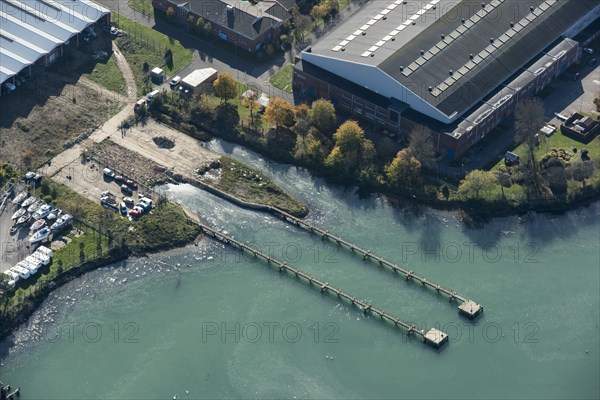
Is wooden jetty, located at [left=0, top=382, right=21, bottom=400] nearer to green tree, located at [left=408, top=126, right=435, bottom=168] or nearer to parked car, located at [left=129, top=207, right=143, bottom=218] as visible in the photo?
parked car, located at [left=129, top=207, right=143, bottom=218]

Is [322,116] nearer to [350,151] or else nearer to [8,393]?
[350,151]

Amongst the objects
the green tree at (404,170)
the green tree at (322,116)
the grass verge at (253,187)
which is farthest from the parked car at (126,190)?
the green tree at (404,170)

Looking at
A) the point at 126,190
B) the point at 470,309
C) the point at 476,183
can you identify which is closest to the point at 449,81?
the point at 476,183

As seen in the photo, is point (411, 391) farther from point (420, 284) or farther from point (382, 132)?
point (382, 132)

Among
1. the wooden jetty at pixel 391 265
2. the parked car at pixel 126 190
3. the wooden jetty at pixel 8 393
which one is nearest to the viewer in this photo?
the wooden jetty at pixel 8 393

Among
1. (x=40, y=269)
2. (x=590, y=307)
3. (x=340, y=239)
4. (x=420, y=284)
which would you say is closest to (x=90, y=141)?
(x=40, y=269)

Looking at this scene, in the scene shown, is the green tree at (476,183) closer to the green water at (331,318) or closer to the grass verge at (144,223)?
the green water at (331,318)
